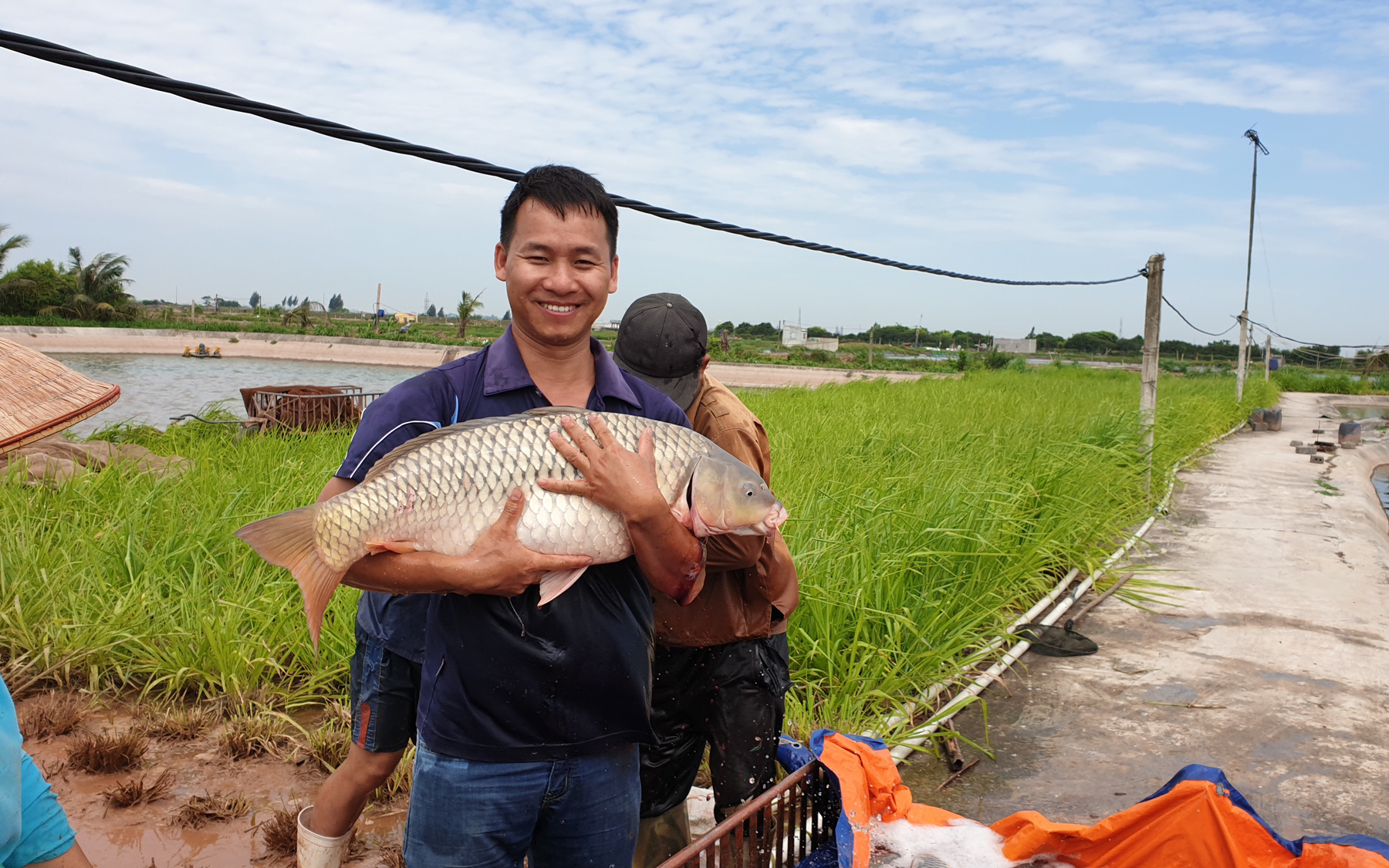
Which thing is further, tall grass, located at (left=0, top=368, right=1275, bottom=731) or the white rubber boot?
tall grass, located at (left=0, top=368, right=1275, bottom=731)

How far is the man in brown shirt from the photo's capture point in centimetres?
218

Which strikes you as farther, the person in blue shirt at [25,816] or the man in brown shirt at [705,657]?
the man in brown shirt at [705,657]

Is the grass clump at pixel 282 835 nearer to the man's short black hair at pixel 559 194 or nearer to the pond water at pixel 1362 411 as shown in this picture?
the man's short black hair at pixel 559 194

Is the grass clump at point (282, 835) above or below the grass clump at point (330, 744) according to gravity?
below

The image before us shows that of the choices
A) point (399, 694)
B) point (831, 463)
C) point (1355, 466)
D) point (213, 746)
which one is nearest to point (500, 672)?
point (399, 694)

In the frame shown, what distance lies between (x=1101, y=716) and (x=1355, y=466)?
38.9 ft

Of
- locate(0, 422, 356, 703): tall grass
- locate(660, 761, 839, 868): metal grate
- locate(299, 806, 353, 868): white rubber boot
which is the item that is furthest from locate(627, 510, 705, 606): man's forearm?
locate(0, 422, 356, 703): tall grass

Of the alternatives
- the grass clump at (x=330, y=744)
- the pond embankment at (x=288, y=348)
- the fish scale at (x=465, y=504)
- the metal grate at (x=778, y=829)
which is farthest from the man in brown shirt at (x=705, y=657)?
the pond embankment at (x=288, y=348)

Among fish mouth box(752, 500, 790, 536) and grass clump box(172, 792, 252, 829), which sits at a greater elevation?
fish mouth box(752, 500, 790, 536)

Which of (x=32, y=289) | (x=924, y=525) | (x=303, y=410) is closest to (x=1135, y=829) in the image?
(x=924, y=525)

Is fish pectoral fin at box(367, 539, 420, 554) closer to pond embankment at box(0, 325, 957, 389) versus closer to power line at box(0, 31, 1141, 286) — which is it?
power line at box(0, 31, 1141, 286)

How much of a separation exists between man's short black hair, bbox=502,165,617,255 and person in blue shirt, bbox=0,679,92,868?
1.05 meters

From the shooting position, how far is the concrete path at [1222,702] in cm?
307

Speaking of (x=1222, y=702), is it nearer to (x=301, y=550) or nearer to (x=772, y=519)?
(x=772, y=519)
